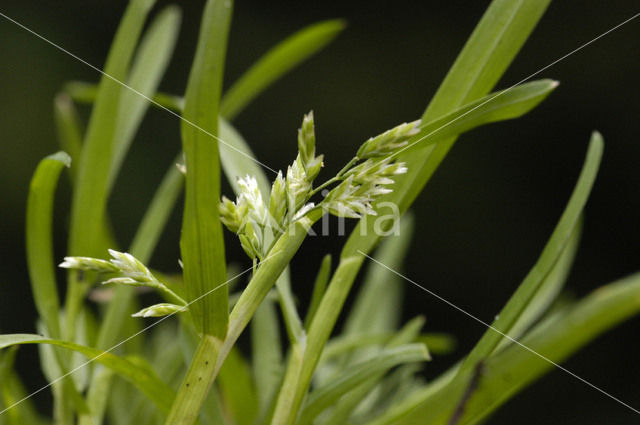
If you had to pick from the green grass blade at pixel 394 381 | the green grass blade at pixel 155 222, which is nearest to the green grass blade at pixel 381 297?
the green grass blade at pixel 394 381

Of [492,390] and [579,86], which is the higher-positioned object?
[579,86]

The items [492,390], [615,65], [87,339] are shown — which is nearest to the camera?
[492,390]

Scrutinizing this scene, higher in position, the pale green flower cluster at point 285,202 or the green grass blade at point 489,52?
the green grass blade at point 489,52

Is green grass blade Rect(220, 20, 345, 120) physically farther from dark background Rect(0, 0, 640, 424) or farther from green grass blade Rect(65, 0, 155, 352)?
dark background Rect(0, 0, 640, 424)

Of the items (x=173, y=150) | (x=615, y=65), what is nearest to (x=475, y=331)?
(x=615, y=65)

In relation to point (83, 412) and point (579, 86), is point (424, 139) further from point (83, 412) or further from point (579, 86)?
point (579, 86)

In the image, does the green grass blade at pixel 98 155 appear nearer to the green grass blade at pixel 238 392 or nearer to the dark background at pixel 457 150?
the green grass blade at pixel 238 392

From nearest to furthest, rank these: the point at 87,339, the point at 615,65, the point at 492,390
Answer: the point at 492,390 → the point at 87,339 → the point at 615,65
